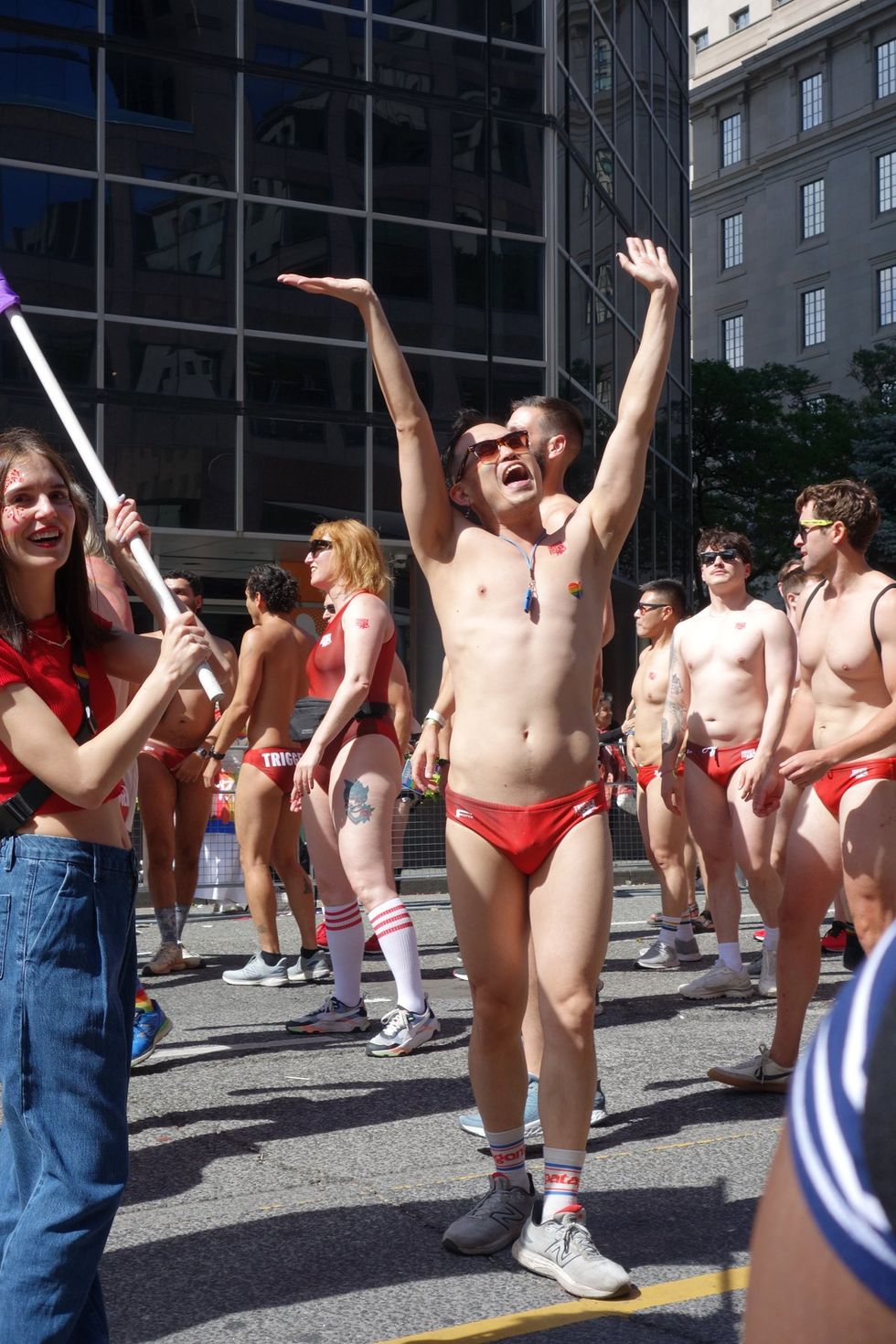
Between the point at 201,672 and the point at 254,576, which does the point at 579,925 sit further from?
the point at 254,576

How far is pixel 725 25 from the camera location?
261 ft

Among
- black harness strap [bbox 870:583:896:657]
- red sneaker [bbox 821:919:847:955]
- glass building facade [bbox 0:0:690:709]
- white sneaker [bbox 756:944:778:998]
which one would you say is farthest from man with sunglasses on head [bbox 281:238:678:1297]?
Result: glass building facade [bbox 0:0:690:709]

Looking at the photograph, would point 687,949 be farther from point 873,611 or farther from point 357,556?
point 873,611

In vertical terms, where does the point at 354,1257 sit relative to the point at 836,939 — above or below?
above

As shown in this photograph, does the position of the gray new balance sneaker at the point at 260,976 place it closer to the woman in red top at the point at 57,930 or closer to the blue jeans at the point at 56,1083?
the woman in red top at the point at 57,930

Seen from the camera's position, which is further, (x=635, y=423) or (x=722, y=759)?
(x=722, y=759)

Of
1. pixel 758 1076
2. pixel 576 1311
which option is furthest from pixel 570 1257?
pixel 758 1076

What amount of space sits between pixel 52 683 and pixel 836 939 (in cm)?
774

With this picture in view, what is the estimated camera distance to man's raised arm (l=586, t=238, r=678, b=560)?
155 inches

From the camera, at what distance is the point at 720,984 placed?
7633 mm

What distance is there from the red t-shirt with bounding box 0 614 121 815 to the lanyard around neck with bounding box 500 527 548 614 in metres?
1.28

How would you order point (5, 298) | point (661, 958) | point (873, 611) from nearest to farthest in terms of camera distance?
point (5, 298) → point (873, 611) → point (661, 958)

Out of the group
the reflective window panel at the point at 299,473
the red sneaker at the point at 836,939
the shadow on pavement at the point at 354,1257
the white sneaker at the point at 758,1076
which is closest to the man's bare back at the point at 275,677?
the white sneaker at the point at 758,1076

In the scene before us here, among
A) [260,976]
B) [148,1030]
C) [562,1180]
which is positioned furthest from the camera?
[260,976]
